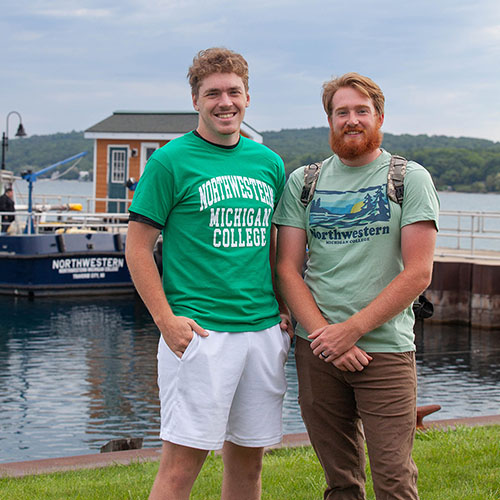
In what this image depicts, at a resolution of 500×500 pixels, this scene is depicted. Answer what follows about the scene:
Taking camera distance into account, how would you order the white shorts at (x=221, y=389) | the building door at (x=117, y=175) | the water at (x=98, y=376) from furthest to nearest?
the building door at (x=117, y=175), the water at (x=98, y=376), the white shorts at (x=221, y=389)

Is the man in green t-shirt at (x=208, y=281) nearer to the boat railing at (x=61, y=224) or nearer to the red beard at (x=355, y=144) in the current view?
the red beard at (x=355, y=144)

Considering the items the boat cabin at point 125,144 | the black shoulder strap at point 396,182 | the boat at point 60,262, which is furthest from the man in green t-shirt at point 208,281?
the boat cabin at point 125,144

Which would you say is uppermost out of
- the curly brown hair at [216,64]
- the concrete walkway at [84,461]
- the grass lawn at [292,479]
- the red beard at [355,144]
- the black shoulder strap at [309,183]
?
the curly brown hair at [216,64]

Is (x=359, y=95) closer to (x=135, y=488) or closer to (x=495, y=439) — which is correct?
(x=135, y=488)

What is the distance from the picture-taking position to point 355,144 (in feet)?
10.7

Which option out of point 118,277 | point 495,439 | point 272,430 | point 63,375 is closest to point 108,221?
point 118,277

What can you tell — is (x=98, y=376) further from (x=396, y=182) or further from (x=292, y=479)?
(x=396, y=182)

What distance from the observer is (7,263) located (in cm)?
2012

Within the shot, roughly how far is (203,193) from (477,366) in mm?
11201

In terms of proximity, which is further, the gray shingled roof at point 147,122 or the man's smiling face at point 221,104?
the gray shingled roof at point 147,122

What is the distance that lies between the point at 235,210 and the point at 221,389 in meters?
0.68

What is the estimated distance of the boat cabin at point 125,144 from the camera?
2651 cm

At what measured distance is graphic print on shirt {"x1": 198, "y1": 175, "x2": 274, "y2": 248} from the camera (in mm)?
3180

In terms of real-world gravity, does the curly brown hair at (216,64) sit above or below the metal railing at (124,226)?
above
